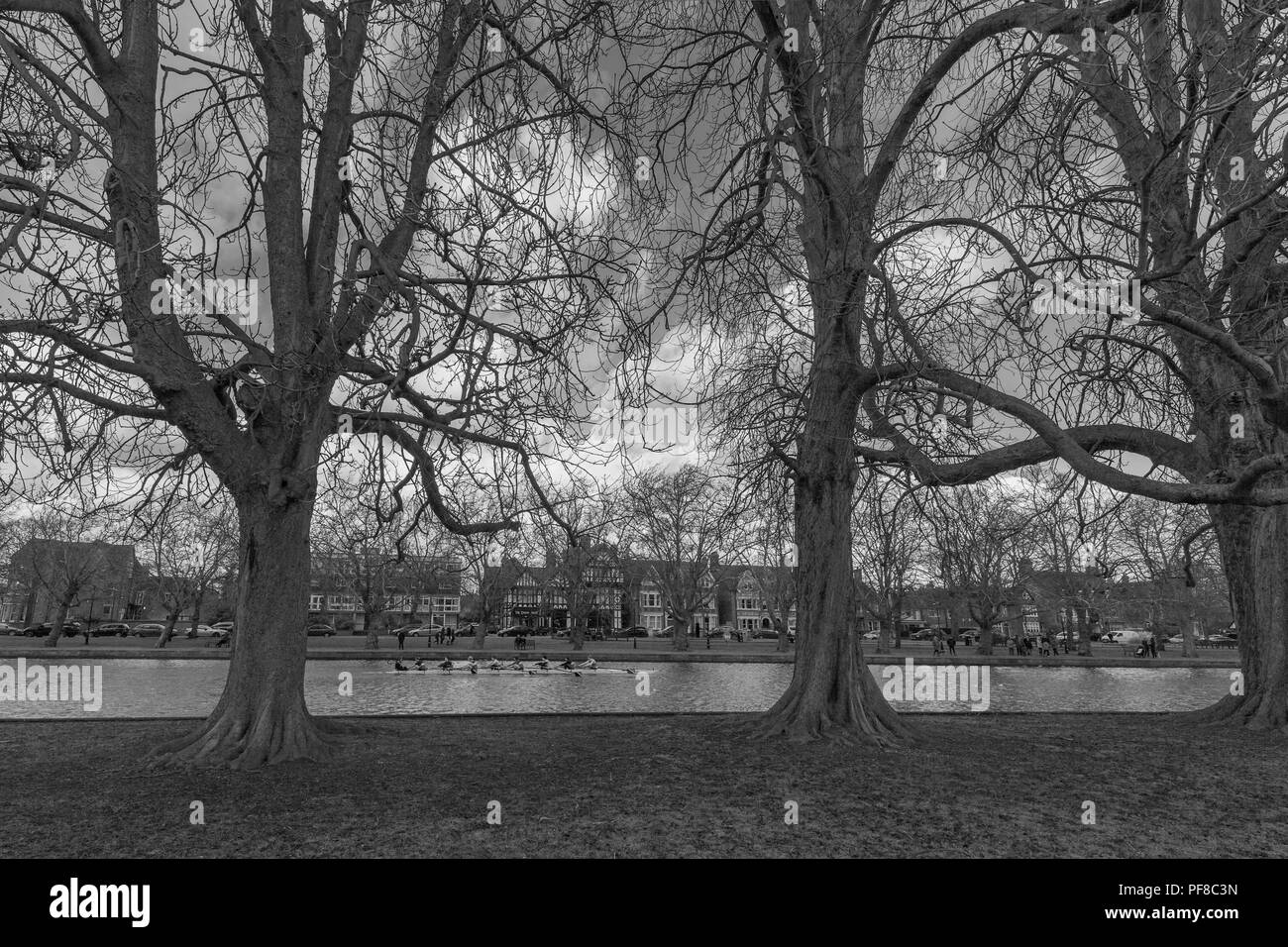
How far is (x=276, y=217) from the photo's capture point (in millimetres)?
9648

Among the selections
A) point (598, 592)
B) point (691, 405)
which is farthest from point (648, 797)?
point (598, 592)

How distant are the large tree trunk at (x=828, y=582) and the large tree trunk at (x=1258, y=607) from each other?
21.2 ft

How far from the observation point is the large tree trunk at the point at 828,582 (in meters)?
10.9

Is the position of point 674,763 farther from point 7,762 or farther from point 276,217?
point 276,217

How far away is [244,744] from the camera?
8812 millimetres

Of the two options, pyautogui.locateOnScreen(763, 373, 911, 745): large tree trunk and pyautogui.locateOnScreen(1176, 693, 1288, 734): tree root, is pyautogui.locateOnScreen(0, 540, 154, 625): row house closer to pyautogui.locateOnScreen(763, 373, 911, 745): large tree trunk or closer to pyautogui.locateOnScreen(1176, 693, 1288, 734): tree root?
pyautogui.locateOnScreen(763, 373, 911, 745): large tree trunk

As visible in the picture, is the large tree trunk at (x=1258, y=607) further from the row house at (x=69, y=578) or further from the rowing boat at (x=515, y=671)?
the row house at (x=69, y=578)

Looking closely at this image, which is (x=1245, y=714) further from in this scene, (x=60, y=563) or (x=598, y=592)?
(x=60, y=563)

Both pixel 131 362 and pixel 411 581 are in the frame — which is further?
pixel 411 581

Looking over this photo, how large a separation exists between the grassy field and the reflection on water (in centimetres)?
483

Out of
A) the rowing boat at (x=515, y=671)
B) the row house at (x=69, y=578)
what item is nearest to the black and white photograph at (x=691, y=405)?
the rowing boat at (x=515, y=671)
